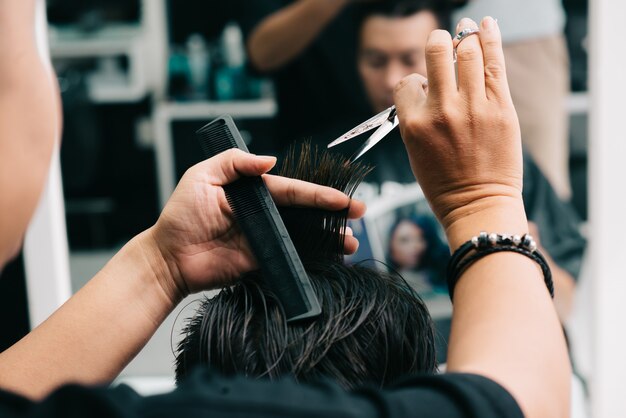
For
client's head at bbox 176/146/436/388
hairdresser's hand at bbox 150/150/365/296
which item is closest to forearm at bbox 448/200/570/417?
client's head at bbox 176/146/436/388

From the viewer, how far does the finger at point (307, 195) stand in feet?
2.82

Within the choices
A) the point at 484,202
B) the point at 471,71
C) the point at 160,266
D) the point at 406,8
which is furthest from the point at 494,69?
the point at 406,8

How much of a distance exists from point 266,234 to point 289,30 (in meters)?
1.36

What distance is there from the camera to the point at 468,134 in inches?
27.4

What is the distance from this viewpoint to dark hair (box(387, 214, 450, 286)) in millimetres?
2174

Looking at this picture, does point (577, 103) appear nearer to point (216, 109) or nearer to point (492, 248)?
point (216, 109)

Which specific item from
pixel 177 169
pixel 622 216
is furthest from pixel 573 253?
pixel 177 169

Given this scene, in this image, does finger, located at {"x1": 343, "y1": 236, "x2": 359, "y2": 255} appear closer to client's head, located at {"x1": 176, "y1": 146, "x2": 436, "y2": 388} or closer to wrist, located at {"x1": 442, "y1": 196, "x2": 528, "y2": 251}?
client's head, located at {"x1": 176, "y1": 146, "x2": 436, "y2": 388}

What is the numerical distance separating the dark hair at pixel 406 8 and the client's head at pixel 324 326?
1.22 m

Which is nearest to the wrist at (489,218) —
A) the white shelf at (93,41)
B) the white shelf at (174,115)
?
the white shelf at (174,115)

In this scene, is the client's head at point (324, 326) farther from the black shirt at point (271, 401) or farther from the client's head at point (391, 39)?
the client's head at point (391, 39)

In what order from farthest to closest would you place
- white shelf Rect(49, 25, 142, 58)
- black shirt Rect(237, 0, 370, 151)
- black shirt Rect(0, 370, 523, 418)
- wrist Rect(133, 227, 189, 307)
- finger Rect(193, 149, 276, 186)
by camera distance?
white shelf Rect(49, 25, 142, 58), black shirt Rect(237, 0, 370, 151), wrist Rect(133, 227, 189, 307), finger Rect(193, 149, 276, 186), black shirt Rect(0, 370, 523, 418)

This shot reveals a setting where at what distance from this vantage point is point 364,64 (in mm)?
2082

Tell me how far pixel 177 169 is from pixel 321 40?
0.67 metres
